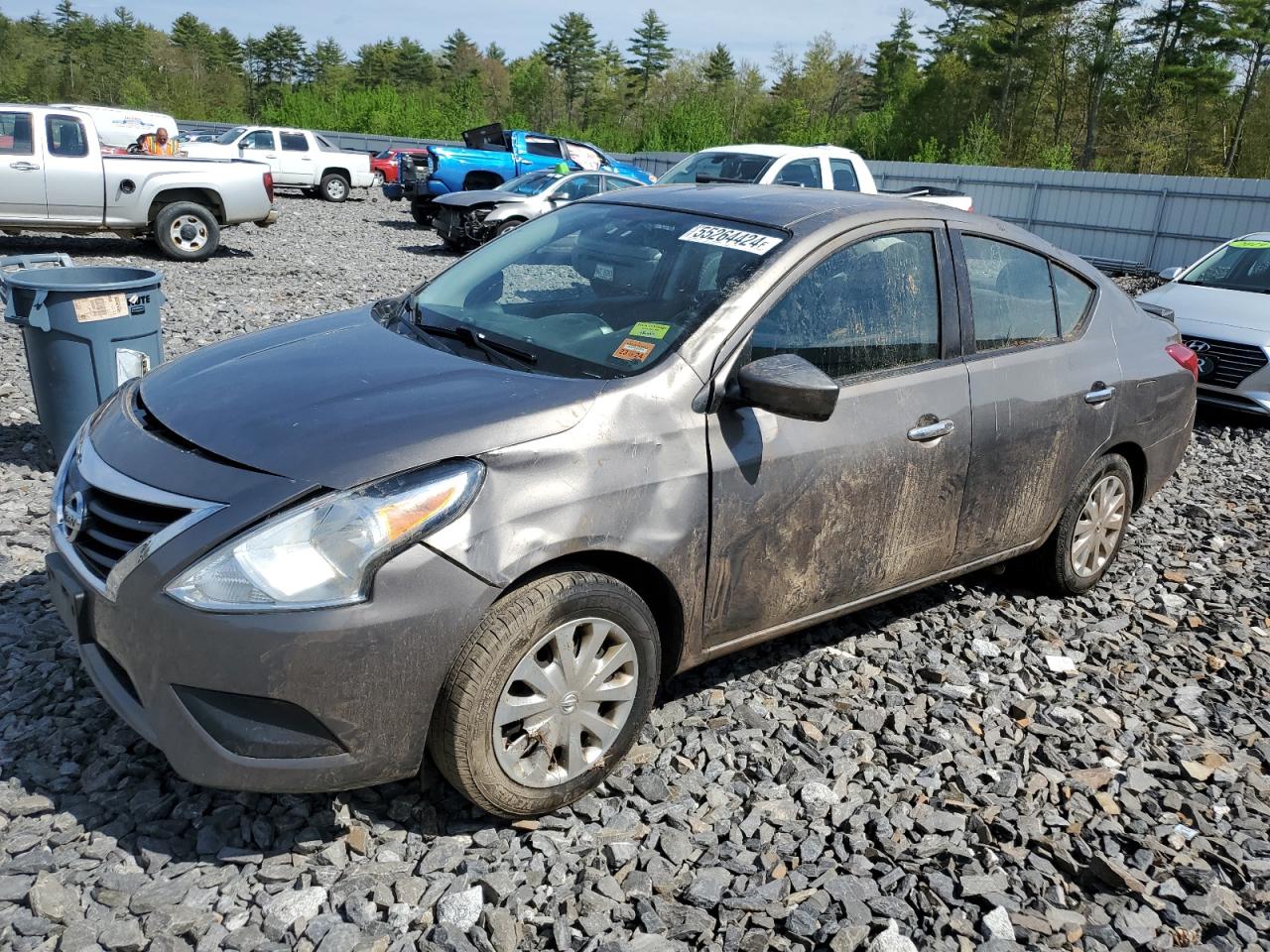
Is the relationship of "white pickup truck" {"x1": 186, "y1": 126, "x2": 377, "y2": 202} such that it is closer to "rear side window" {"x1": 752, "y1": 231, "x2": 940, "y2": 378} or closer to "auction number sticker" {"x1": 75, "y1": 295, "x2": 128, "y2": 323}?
"auction number sticker" {"x1": 75, "y1": 295, "x2": 128, "y2": 323}

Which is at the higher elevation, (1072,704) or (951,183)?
(951,183)

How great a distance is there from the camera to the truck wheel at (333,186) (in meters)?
25.2

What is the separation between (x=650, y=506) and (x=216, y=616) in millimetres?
1145

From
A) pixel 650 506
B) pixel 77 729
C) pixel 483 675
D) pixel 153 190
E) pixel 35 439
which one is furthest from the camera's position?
pixel 153 190

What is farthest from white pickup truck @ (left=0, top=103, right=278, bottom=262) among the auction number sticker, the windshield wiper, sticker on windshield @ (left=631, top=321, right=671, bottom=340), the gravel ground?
sticker on windshield @ (left=631, top=321, right=671, bottom=340)

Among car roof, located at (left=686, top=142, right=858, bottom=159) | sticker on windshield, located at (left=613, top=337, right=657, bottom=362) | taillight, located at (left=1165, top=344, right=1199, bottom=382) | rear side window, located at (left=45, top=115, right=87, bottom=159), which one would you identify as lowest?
taillight, located at (left=1165, top=344, right=1199, bottom=382)

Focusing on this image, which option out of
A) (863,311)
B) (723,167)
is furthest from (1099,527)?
(723,167)

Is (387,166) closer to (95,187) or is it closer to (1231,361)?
(95,187)

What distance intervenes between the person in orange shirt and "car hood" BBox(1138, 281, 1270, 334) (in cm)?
1865

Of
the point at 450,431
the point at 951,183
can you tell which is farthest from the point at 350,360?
the point at 951,183

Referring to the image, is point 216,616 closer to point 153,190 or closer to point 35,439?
point 35,439

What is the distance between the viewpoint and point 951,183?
25391 millimetres

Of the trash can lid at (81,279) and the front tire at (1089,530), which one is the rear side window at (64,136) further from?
the front tire at (1089,530)

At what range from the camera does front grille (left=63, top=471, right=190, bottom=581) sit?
101 inches
